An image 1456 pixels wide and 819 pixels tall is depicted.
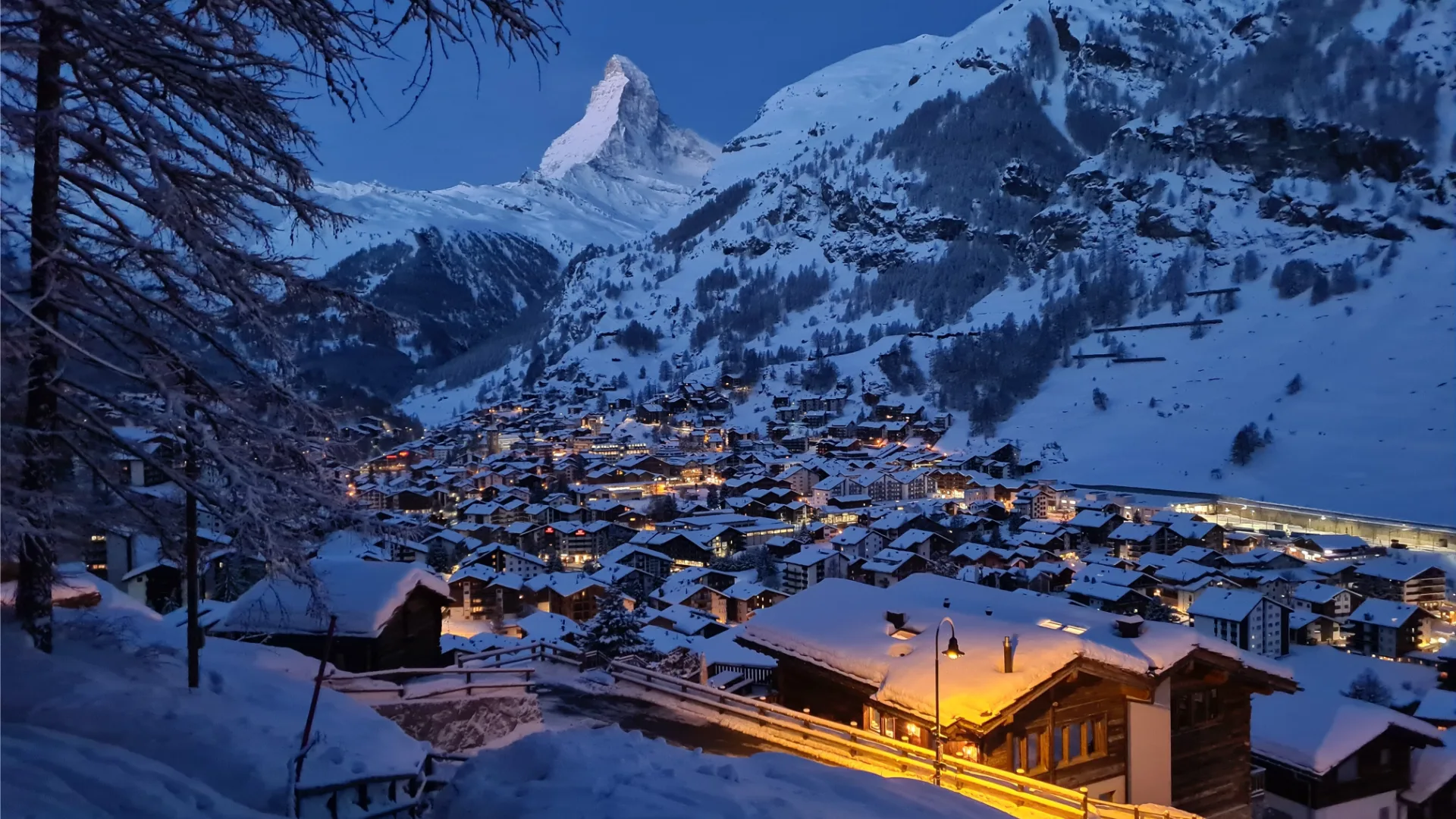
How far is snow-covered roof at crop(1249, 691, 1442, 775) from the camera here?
37.7 feet

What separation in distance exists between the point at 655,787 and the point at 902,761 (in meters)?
3.50

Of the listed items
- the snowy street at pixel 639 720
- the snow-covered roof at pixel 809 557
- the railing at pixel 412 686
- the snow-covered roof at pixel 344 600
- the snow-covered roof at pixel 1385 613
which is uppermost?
the snow-covered roof at pixel 344 600

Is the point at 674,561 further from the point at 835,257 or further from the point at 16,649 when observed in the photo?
the point at 835,257

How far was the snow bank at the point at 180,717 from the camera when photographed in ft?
11.9

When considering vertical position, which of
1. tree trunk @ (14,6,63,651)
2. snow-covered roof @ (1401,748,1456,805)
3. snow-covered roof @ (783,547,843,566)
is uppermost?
tree trunk @ (14,6,63,651)

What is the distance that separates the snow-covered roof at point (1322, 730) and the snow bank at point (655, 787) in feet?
31.6

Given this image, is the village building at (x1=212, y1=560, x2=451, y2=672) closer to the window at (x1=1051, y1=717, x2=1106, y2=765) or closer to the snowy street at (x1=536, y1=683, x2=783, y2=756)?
the snowy street at (x1=536, y1=683, x2=783, y2=756)

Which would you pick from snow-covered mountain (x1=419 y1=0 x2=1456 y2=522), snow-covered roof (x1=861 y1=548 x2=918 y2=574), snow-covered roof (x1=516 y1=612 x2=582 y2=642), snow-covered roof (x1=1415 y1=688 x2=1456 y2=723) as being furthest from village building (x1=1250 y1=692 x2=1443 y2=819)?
snow-covered mountain (x1=419 y1=0 x2=1456 y2=522)

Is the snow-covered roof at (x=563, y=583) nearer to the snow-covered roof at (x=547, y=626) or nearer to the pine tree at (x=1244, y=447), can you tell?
the snow-covered roof at (x=547, y=626)

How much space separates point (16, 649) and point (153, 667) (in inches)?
36.6

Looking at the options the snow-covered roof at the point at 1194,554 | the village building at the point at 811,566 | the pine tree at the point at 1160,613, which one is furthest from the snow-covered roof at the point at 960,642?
the snow-covered roof at the point at 1194,554

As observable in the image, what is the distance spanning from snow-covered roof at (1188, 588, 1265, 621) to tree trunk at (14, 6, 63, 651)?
29.2 meters

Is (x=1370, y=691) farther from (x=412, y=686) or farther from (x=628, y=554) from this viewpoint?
(x=628, y=554)

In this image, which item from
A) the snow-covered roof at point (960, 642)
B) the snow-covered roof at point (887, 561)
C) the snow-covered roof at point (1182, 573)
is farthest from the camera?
the snow-covered roof at point (887, 561)
